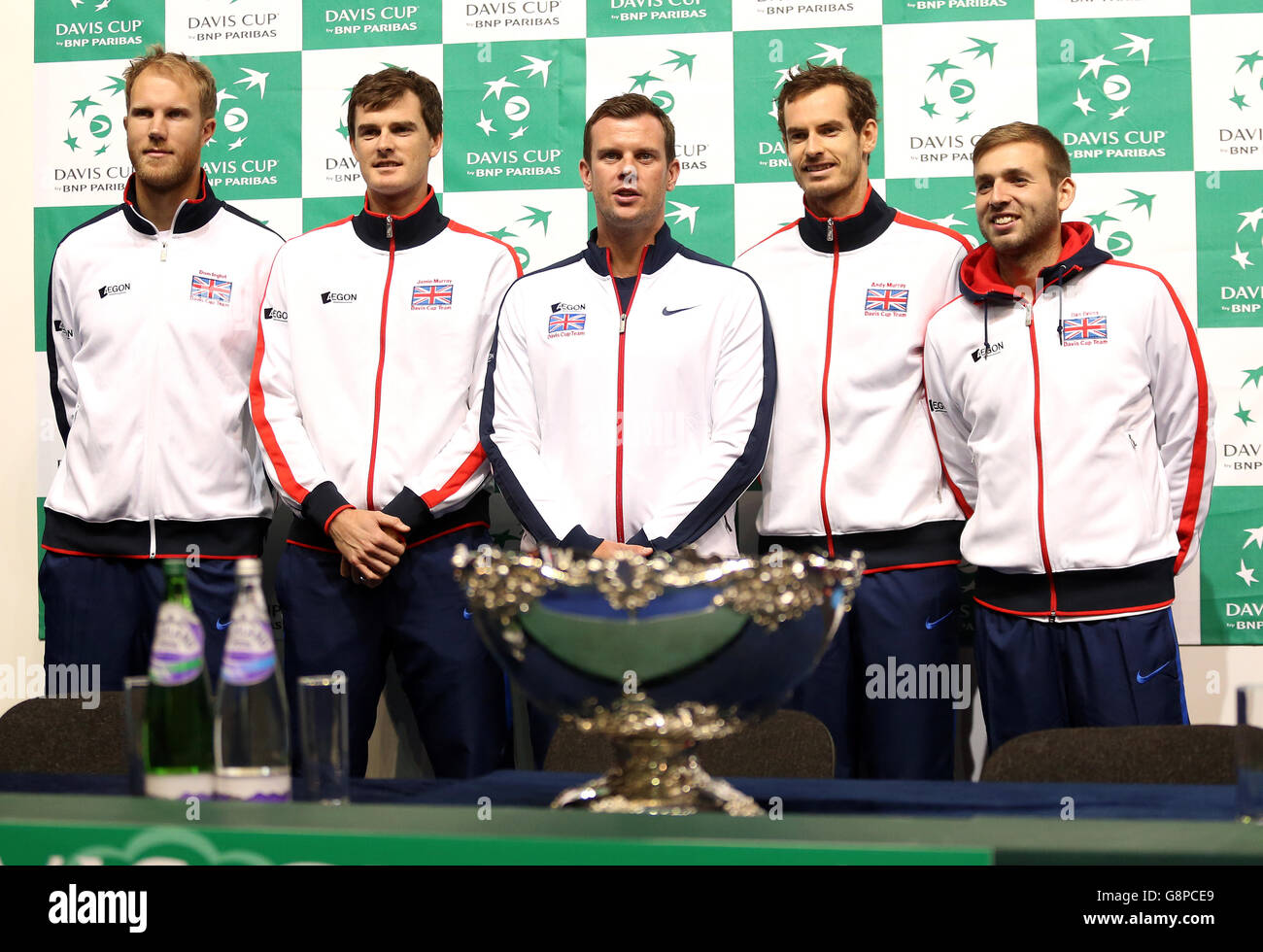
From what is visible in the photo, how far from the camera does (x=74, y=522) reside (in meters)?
3.03

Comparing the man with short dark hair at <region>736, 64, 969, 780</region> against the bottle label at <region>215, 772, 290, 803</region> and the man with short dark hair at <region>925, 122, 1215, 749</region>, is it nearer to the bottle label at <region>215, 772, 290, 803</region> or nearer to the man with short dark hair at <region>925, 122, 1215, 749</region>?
the man with short dark hair at <region>925, 122, 1215, 749</region>

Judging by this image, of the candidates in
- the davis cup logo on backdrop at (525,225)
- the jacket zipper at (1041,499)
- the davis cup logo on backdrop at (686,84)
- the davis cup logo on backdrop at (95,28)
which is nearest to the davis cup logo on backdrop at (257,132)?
the davis cup logo on backdrop at (95,28)

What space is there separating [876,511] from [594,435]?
2.08 feet

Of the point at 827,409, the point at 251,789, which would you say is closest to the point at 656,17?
the point at 827,409

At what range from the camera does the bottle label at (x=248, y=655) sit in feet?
3.95

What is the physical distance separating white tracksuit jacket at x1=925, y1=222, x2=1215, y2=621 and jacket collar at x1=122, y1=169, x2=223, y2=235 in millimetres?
1774

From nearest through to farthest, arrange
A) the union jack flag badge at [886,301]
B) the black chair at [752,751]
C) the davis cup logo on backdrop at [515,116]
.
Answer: the black chair at [752,751], the union jack flag badge at [886,301], the davis cup logo on backdrop at [515,116]

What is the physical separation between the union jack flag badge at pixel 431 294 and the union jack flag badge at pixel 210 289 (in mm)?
485

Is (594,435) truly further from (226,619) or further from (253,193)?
(253,193)

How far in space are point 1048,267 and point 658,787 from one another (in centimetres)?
191

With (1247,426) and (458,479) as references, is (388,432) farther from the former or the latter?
(1247,426)

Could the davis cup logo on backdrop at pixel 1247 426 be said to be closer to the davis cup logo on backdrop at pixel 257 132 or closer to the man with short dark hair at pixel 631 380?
the man with short dark hair at pixel 631 380
